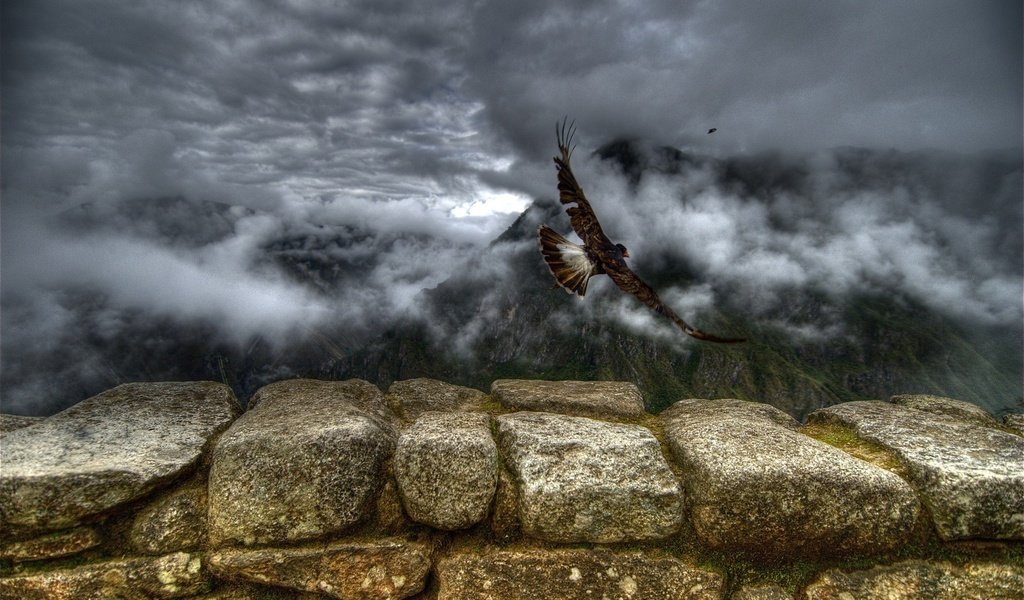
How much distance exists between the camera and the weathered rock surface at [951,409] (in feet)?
30.5

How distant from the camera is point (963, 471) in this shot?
22.9 feet

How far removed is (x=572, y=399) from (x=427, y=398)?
3.07 metres

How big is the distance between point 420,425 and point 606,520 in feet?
10.9

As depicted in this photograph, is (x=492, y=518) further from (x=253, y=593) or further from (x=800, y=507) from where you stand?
(x=800, y=507)

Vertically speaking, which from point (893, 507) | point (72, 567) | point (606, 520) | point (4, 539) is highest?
point (893, 507)

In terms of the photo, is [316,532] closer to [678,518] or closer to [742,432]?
[678,518]

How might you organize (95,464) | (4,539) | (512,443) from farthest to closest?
1. (512,443)
2. (95,464)
3. (4,539)

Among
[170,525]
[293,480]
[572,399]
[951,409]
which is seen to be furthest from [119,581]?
[951,409]

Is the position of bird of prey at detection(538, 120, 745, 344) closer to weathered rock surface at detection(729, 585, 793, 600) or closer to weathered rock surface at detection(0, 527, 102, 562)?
weathered rock surface at detection(729, 585, 793, 600)

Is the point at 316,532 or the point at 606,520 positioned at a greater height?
the point at 606,520

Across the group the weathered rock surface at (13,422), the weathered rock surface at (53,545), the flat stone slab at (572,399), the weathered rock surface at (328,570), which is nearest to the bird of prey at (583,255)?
the flat stone slab at (572,399)

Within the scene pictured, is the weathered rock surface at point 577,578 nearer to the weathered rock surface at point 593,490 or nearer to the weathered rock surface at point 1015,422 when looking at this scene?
the weathered rock surface at point 593,490

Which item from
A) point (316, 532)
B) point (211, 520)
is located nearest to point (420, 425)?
point (316, 532)

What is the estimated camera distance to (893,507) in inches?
271
